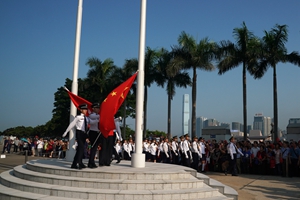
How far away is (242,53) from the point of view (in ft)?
87.7

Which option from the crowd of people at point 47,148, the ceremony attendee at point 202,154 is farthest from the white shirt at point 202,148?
the crowd of people at point 47,148

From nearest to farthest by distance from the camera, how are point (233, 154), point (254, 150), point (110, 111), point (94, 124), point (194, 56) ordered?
1. point (110, 111)
2. point (94, 124)
3. point (233, 154)
4. point (254, 150)
5. point (194, 56)

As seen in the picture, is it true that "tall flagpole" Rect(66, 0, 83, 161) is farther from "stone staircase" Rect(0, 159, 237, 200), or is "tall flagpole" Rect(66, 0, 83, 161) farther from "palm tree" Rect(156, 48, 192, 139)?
"palm tree" Rect(156, 48, 192, 139)

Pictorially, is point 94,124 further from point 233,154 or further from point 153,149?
point 153,149

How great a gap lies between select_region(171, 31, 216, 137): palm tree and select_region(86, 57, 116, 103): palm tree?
11.6 m

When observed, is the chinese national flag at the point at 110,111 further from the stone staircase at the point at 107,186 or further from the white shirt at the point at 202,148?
the white shirt at the point at 202,148

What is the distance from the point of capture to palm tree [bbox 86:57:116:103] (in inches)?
1503

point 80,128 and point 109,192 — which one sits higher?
point 80,128

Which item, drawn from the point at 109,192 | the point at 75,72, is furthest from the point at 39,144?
the point at 109,192

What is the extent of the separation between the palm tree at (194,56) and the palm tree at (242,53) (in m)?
1.21

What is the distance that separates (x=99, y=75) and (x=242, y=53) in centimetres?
1844

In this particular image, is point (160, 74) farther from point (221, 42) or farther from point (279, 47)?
point (279, 47)

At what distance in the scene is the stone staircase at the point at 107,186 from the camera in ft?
24.5

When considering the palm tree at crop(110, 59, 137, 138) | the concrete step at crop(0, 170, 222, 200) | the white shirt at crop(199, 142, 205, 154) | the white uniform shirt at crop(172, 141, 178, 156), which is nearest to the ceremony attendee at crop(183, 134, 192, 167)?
the white shirt at crop(199, 142, 205, 154)
